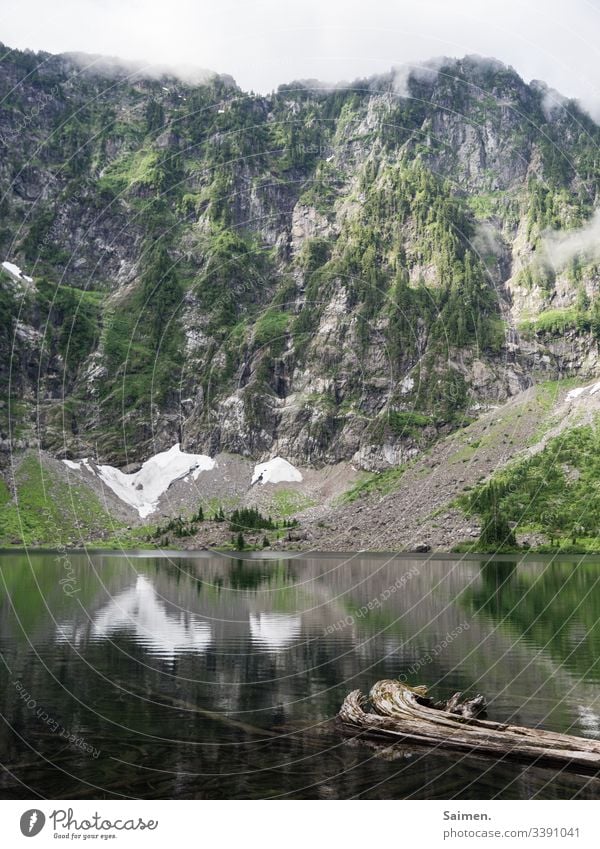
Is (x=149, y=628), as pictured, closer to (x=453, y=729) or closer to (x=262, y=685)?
(x=262, y=685)

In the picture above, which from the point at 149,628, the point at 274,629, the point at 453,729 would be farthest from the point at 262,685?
the point at 149,628

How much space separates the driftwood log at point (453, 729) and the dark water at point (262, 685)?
0.91 meters

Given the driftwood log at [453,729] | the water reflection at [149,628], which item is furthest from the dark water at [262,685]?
the driftwood log at [453,729]

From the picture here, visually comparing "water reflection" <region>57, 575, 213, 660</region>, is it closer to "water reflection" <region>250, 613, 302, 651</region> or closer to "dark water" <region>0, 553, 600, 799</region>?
"dark water" <region>0, 553, 600, 799</region>

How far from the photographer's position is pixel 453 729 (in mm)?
31906

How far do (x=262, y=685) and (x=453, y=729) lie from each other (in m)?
14.5

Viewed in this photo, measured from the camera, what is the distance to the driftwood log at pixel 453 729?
29.1 m

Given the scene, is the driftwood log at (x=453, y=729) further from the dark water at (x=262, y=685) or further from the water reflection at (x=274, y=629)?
the water reflection at (x=274, y=629)

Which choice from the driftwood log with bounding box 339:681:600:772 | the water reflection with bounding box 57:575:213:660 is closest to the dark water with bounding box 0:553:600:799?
the water reflection with bounding box 57:575:213:660

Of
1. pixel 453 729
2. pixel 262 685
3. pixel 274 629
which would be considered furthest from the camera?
pixel 274 629

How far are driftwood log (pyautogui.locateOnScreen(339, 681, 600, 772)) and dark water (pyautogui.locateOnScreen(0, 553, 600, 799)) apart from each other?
91cm

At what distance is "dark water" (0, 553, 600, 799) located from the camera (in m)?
27.8

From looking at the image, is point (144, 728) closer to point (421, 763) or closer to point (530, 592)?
point (421, 763)
